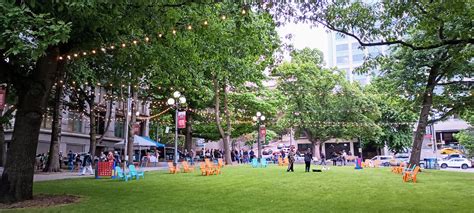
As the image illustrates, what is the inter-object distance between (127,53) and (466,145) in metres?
42.6

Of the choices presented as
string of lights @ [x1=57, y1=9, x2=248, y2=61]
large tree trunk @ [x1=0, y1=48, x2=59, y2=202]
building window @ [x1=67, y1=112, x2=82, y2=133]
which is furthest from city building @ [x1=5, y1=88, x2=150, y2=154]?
large tree trunk @ [x1=0, y1=48, x2=59, y2=202]

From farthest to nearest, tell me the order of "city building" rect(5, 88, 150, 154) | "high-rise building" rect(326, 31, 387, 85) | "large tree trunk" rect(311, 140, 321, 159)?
"high-rise building" rect(326, 31, 387, 85), "large tree trunk" rect(311, 140, 321, 159), "city building" rect(5, 88, 150, 154)

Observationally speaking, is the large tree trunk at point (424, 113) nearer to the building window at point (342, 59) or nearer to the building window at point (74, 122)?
the building window at point (74, 122)

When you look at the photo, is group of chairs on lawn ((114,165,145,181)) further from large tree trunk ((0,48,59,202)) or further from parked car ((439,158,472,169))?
parked car ((439,158,472,169))

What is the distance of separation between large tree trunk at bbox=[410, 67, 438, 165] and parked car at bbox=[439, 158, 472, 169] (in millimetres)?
19017

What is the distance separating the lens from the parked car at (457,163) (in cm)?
3988

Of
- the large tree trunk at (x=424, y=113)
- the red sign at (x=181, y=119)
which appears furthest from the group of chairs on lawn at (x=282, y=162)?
the large tree trunk at (x=424, y=113)

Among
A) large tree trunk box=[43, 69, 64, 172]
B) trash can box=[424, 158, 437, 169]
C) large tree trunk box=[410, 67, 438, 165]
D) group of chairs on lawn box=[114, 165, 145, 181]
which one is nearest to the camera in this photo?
group of chairs on lawn box=[114, 165, 145, 181]

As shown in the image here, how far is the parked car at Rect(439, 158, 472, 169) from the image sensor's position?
131 ft

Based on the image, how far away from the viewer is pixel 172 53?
1462cm

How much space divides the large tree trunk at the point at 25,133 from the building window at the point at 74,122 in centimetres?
2769

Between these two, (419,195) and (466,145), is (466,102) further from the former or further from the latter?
(466,145)

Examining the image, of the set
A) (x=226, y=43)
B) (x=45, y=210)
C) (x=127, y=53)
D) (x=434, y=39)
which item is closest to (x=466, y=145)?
(x=434, y=39)

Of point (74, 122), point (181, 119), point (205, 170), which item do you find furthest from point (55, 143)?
point (74, 122)
